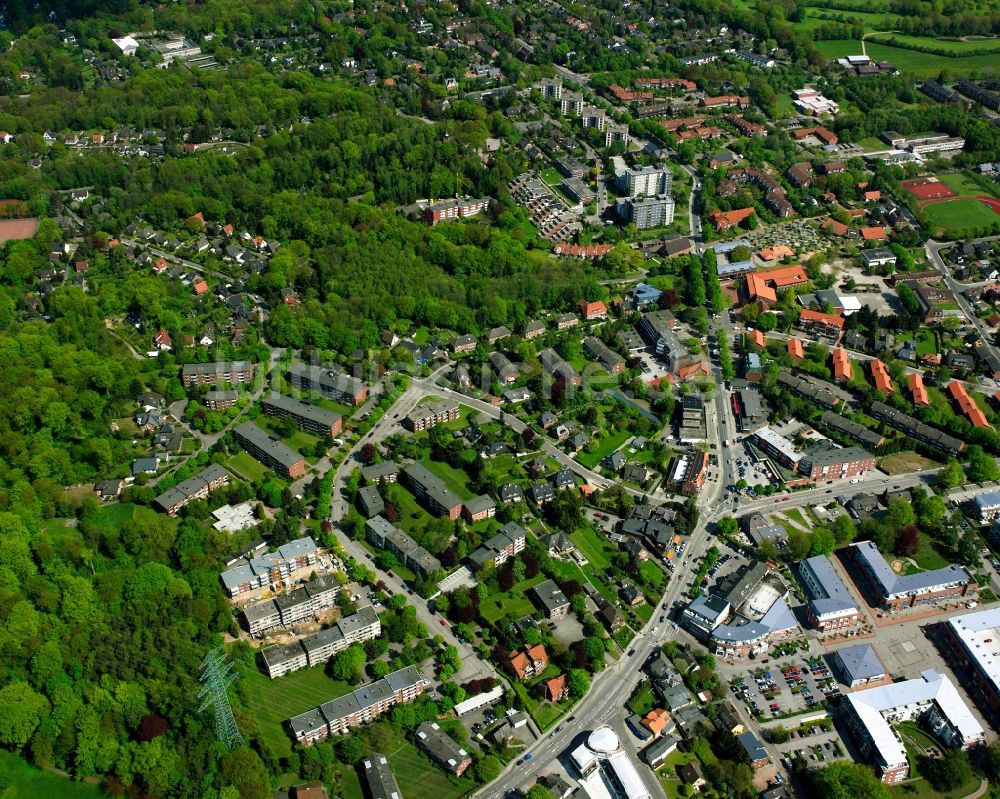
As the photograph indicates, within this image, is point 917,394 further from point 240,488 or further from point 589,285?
point 240,488

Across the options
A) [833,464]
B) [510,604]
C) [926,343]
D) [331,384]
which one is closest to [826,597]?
[833,464]

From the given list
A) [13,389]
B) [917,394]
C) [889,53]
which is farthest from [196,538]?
[889,53]

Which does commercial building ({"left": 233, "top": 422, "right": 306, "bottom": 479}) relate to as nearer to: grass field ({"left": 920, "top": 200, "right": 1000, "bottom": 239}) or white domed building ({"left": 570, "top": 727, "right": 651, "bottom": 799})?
white domed building ({"left": 570, "top": 727, "right": 651, "bottom": 799})

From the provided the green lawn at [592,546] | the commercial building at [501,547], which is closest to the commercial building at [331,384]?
the commercial building at [501,547]

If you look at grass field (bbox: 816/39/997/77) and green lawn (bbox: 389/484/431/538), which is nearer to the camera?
green lawn (bbox: 389/484/431/538)

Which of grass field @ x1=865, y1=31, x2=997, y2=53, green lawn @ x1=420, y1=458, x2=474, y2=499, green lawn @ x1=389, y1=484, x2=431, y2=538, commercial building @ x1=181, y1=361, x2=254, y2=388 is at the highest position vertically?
grass field @ x1=865, y1=31, x2=997, y2=53

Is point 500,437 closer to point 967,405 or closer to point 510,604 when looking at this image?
point 510,604

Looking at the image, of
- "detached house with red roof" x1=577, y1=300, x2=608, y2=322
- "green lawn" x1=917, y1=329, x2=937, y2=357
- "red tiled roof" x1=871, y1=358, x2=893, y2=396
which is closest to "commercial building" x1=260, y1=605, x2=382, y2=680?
"detached house with red roof" x1=577, y1=300, x2=608, y2=322
